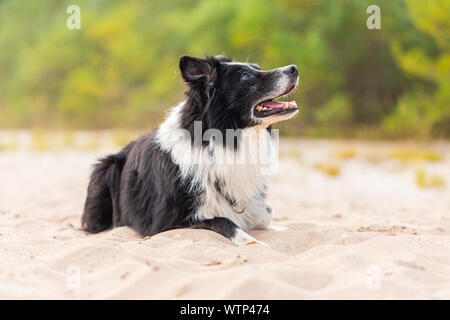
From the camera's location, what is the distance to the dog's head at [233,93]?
4645 mm

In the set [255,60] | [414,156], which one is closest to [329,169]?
[414,156]

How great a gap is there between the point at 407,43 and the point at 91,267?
13.8 meters

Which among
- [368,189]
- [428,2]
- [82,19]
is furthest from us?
[82,19]

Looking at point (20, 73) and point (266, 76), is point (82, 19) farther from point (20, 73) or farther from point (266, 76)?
point (266, 76)

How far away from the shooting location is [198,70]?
184 inches

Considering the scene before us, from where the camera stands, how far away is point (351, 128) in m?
15.8

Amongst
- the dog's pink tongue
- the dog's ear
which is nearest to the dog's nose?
the dog's pink tongue

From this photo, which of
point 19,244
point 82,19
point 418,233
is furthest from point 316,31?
point 19,244

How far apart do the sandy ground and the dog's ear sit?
4.14 ft

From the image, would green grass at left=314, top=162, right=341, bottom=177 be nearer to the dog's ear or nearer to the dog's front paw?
the dog's ear

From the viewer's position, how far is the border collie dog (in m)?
4.65

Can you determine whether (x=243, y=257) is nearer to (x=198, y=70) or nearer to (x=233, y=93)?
(x=233, y=93)

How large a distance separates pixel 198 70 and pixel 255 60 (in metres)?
10.7

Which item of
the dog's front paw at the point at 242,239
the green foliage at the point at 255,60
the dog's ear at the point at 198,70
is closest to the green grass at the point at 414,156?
the green foliage at the point at 255,60
